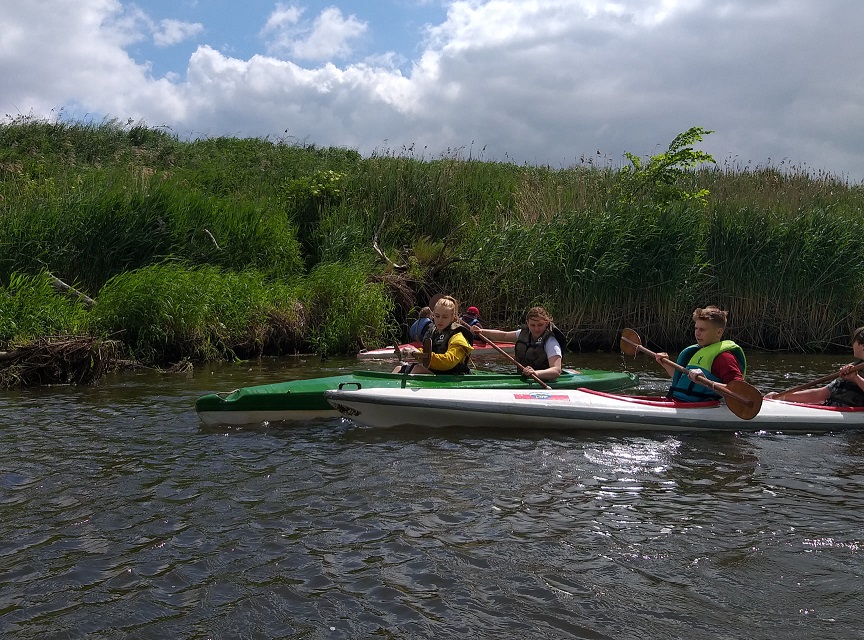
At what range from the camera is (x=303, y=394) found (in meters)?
6.53

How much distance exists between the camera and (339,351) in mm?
10992

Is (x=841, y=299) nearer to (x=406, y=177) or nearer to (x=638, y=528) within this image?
(x=406, y=177)

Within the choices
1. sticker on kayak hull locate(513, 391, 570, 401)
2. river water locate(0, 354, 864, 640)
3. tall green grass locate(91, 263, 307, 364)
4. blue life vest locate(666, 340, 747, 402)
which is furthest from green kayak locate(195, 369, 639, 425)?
tall green grass locate(91, 263, 307, 364)

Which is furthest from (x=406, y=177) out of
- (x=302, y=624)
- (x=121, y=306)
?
(x=302, y=624)

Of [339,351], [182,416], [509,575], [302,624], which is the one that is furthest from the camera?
[339,351]

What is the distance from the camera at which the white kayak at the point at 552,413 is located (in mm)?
6312

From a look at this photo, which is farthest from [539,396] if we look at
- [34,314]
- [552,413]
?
[34,314]

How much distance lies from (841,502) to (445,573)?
257 centimetres

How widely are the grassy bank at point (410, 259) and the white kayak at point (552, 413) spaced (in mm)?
4101

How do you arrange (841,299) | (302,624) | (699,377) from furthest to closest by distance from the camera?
(841,299) → (699,377) → (302,624)

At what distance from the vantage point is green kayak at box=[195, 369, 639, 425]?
20.9 feet

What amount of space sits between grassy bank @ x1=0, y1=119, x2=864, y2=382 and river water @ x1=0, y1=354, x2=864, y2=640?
3679mm

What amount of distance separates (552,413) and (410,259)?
688cm

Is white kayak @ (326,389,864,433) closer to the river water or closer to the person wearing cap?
the river water
